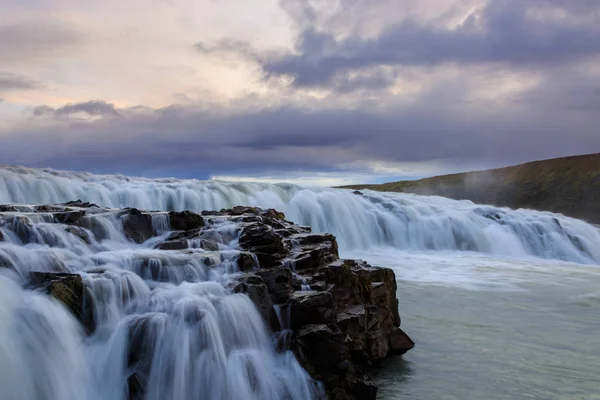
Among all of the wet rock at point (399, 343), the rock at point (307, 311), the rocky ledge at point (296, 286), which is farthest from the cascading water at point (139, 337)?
the wet rock at point (399, 343)

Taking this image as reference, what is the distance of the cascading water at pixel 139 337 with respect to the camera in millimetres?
6023

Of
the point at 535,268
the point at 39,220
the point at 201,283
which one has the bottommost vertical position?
the point at 535,268

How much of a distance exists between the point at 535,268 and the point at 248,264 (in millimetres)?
16565

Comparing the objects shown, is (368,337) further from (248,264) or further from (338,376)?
(248,264)

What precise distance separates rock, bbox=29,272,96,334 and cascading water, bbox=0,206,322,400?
0.29ft

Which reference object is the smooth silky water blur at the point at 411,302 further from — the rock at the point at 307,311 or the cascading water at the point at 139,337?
the rock at the point at 307,311

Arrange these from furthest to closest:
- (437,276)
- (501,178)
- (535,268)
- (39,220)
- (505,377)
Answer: (501,178) < (535,268) < (437,276) < (39,220) < (505,377)

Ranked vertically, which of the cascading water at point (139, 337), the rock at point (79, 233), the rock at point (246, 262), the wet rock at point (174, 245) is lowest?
the cascading water at point (139, 337)

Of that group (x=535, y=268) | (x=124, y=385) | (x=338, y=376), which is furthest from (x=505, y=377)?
(x=535, y=268)

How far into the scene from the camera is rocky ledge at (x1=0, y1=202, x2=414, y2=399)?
7.30 metres

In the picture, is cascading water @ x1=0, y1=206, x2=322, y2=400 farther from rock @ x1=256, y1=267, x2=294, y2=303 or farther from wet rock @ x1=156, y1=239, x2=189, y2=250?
wet rock @ x1=156, y1=239, x2=189, y2=250

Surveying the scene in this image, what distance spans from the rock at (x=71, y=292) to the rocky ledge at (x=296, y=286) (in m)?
0.01

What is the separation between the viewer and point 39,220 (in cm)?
991

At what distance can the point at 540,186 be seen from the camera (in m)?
54.4
